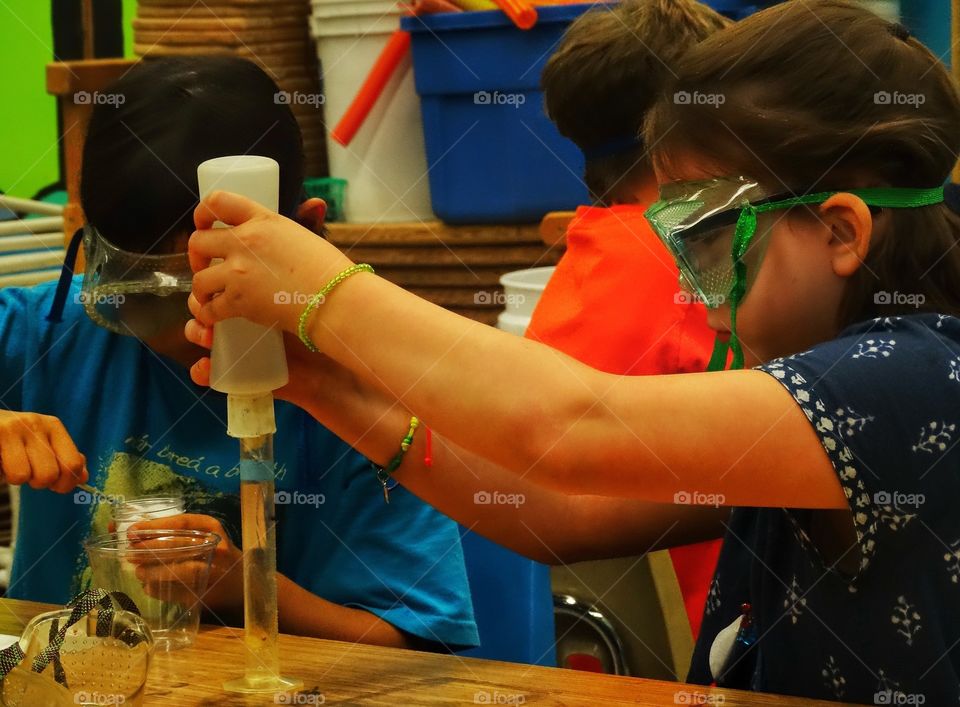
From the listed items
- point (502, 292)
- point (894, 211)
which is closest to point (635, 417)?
point (894, 211)

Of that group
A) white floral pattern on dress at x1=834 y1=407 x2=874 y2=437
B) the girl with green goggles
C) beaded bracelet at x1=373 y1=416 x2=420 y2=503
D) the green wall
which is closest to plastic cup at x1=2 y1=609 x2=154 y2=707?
the girl with green goggles

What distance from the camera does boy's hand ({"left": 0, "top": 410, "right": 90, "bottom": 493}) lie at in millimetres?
1199

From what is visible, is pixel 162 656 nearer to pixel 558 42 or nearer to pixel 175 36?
pixel 558 42

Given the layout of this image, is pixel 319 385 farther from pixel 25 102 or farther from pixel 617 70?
pixel 25 102

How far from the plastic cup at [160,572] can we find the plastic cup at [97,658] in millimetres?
153

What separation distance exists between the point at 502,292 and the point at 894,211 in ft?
5.17
